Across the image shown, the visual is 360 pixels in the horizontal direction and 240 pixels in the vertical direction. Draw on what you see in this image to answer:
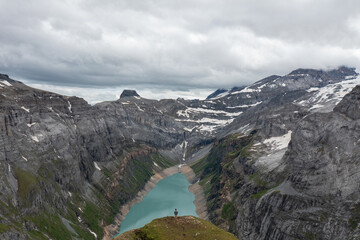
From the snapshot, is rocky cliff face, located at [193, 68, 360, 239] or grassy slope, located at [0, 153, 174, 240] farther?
grassy slope, located at [0, 153, 174, 240]

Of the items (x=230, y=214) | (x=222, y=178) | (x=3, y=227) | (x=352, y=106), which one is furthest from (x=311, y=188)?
(x=3, y=227)

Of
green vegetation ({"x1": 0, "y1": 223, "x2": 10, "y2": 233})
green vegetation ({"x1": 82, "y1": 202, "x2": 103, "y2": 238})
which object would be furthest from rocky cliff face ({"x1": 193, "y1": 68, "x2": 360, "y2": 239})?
green vegetation ({"x1": 0, "y1": 223, "x2": 10, "y2": 233})

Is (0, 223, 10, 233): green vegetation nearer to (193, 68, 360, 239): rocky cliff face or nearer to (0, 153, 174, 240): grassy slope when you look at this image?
(0, 153, 174, 240): grassy slope

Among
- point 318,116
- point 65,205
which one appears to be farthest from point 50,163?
point 318,116

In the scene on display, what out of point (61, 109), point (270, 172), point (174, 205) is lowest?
point (174, 205)

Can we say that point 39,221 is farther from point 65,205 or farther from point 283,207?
point 283,207

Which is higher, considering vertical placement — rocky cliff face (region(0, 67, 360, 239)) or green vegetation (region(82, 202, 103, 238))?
rocky cliff face (region(0, 67, 360, 239))
